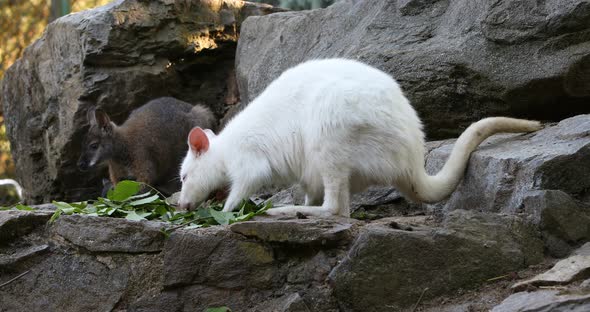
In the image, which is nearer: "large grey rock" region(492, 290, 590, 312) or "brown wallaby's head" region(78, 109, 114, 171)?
"large grey rock" region(492, 290, 590, 312)

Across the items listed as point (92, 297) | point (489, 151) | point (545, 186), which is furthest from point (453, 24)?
point (92, 297)

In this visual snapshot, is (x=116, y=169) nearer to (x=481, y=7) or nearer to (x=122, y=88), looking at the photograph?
(x=122, y=88)

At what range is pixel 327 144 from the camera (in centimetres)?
511

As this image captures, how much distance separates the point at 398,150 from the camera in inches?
203

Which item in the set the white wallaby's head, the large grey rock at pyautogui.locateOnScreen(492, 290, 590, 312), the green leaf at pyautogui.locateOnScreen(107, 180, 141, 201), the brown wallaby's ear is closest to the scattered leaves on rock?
the green leaf at pyautogui.locateOnScreen(107, 180, 141, 201)

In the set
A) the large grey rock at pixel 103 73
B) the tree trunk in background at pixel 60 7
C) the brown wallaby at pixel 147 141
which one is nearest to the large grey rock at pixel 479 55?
the brown wallaby at pixel 147 141

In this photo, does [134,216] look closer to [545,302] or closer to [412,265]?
[412,265]

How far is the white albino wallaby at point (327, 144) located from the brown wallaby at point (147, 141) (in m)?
4.03

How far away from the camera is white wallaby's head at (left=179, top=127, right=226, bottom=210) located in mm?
5648

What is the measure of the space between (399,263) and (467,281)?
378 millimetres

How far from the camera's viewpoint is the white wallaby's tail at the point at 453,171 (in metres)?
5.30

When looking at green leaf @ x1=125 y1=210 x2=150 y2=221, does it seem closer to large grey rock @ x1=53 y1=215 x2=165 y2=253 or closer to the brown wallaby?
large grey rock @ x1=53 y1=215 x2=165 y2=253

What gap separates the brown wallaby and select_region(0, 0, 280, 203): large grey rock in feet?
1.23

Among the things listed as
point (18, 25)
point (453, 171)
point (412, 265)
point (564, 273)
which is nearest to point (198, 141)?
point (453, 171)
